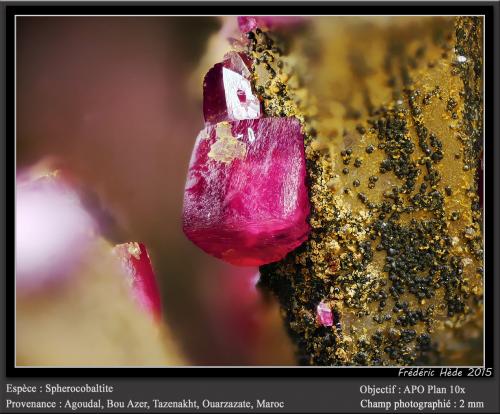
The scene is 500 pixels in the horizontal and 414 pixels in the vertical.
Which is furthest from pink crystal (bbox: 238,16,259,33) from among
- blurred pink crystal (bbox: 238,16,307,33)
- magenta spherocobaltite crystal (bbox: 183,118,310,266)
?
magenta spherocobaltite crystal (bbox: 183,118,310,266)

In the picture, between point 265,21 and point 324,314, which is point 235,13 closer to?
point 265,21

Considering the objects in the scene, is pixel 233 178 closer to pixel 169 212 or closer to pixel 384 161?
pixel 169 212

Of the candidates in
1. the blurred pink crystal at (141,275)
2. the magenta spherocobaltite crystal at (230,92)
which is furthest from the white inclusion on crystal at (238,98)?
the blurred pink crystal at (141,275)

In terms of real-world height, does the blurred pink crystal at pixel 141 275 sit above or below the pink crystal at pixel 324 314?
above

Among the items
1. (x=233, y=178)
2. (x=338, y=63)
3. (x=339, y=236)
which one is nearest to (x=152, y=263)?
(x=233, y=178)

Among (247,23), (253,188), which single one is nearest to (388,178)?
(253,188)

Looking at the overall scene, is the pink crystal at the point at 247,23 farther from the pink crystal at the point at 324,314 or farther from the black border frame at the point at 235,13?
the pink crystal at the point at 324,314
